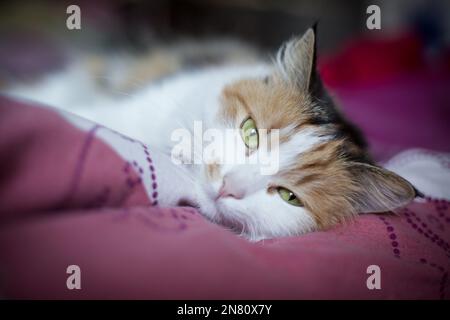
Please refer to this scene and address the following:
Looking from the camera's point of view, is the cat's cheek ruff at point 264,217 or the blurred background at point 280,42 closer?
the cat's cheek ruff at point 264,217

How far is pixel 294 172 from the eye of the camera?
0.85m

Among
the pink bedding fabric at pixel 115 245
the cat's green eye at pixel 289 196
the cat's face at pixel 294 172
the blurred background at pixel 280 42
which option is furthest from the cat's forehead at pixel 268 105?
the blurred background at pixel 280 42

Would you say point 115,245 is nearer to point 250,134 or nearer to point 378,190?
point 250,134

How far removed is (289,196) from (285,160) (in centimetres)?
9

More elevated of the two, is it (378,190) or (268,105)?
(268,105)

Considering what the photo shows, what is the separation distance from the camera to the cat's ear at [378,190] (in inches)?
31.8

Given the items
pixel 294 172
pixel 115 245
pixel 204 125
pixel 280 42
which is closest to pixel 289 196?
pixel 294 172

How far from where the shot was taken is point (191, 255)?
1.88 ft

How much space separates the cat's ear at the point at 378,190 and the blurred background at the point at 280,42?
0.40 m

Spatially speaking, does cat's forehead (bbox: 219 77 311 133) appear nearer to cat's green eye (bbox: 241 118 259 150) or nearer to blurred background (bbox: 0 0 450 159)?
cat's green eye (bbox: 241 118 259 150)

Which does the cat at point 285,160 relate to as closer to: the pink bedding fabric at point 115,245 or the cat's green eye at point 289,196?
the cat's green eye at point 289,196

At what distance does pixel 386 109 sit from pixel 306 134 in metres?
1.22

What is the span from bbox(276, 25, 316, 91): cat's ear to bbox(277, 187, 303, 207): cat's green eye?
27cm
